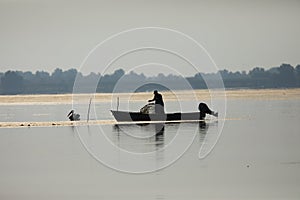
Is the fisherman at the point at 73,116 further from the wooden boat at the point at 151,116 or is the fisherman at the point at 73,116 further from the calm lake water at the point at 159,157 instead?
the wooden boat at the point at 151,116

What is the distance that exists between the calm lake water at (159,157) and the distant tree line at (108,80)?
3.3 inches

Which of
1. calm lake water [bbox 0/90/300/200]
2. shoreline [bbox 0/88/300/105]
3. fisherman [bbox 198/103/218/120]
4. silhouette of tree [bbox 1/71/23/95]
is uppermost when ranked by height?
silhouette of tree [bbox 1/71/23/95]

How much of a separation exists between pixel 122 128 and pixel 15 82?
574 millimetres

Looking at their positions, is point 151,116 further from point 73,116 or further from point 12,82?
point 12,82

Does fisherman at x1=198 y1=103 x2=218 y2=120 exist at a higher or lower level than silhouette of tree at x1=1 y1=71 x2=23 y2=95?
lower

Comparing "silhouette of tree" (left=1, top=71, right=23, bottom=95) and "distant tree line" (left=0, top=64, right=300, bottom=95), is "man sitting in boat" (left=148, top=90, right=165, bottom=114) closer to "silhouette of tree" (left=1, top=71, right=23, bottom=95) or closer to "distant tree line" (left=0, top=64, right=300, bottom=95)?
"distant tree line" (left=0, top=64, right=300, bottom=95)

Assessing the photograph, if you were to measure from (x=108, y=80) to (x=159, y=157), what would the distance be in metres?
0.46

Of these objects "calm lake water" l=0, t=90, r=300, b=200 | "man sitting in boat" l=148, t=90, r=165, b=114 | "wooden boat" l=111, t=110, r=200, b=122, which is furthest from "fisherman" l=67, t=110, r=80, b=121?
"man sitting in boat" l=148, t=90, r=165, b=114

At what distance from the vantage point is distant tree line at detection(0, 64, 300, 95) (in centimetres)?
321

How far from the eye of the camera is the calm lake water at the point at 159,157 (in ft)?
10.4

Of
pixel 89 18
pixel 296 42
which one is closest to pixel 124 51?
pixel 89 18

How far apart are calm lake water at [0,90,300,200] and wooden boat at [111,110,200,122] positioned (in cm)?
4

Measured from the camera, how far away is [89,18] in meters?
3.23

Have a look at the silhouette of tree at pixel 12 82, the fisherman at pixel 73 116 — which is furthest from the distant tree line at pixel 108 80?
the fisherman at pixel 73 116
